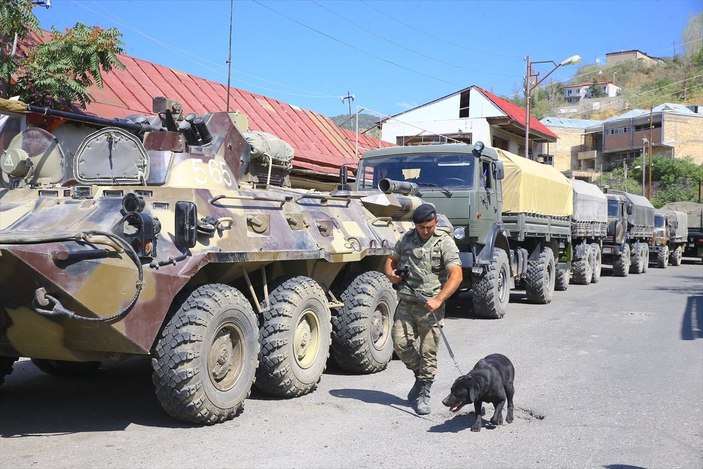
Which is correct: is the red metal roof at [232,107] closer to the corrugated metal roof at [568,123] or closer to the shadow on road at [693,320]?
the shadow on road at [693,320]

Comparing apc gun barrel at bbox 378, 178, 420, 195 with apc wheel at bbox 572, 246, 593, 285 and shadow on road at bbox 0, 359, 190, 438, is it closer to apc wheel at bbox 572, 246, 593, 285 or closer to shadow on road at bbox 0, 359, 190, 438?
shadow on road at bbox 0, 359, 190, 438

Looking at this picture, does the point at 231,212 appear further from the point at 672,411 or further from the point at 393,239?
the point at 672,411

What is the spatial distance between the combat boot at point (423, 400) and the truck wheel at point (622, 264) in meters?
18.7

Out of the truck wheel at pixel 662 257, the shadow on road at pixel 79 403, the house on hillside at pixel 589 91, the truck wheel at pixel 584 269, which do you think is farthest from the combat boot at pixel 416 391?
the house on hillside at pixel 589 91

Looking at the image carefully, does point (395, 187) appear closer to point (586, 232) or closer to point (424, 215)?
point (424, 215)

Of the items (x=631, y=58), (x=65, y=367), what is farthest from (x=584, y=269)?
(x=631, y=58)

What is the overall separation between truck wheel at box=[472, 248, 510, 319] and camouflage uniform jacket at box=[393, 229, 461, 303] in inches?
237

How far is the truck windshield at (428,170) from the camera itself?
1230cm

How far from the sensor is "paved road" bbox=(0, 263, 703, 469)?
527cm

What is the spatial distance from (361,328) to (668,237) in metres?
25.6

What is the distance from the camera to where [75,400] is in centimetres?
680

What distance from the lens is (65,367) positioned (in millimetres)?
7656

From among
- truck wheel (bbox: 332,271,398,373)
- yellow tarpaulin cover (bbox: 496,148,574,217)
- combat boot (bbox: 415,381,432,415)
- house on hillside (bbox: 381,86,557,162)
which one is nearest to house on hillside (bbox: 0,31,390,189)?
yellow tarpaulin cover (bbox: 496,148,574,217)

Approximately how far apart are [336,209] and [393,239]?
983mm
